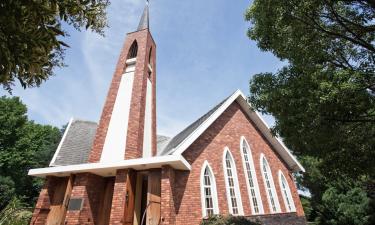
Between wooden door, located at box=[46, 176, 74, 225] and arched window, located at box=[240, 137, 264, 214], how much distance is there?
8949mm

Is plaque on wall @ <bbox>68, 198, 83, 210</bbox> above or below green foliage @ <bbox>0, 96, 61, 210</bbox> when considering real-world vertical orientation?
below

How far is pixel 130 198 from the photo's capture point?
9992mm

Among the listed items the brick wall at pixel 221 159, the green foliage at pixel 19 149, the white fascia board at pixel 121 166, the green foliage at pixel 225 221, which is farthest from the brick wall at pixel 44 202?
the green foliage at pixel 19 149

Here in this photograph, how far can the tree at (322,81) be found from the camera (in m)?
6.91

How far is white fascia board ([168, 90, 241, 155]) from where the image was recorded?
10.5m

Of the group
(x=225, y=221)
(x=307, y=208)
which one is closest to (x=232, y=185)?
(x=225, y=221)

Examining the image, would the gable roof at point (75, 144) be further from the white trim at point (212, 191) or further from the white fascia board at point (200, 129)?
the white trim at point (212, 191)

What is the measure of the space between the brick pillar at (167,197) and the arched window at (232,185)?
342 cm

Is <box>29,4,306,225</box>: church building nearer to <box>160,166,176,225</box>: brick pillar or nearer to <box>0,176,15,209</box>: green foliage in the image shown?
<box>160,166,176,225</box>: brick pillar

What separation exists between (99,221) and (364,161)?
35.4 feet

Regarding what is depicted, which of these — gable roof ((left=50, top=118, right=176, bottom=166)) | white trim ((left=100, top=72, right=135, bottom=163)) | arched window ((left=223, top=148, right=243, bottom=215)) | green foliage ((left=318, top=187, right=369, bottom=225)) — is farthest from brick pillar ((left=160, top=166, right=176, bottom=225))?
green foliage ((left=318, top=187, right=369, bottom=225))

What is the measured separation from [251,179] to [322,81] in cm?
832

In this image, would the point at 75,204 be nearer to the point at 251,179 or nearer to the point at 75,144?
the point at 75,144

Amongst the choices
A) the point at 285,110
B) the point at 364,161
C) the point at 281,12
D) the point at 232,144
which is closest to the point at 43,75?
the point at 281,12
